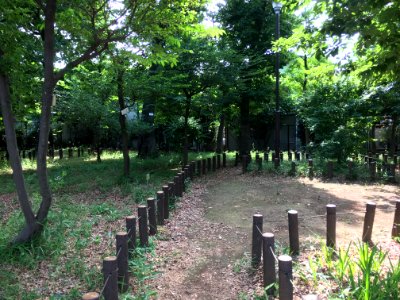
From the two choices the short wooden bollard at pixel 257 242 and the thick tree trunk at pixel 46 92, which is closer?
the short wooden bollard at pixel 257 242

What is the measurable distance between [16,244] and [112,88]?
20.5 ft

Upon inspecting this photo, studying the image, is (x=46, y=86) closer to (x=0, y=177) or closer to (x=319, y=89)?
(x=0, y=177)

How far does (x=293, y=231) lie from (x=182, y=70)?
783cm

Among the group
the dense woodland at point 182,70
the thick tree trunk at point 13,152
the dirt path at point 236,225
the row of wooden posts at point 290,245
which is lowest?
Answer: the dirt path at point 236,225

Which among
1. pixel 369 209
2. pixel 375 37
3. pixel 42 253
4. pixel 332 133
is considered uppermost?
pixel 375 37

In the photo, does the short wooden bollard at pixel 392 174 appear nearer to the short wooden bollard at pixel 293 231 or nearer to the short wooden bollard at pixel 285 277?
the short wooden bollard at pixel 293 231

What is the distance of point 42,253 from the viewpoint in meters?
4.69

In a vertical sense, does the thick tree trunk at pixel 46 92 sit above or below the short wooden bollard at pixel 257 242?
above

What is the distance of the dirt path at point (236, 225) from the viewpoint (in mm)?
3951

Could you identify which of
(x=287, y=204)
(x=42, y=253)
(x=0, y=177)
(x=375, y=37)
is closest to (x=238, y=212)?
(x=287, y=204)

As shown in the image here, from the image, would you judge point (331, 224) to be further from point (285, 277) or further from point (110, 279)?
point (110, 279)

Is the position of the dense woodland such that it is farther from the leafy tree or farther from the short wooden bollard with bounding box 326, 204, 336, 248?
the short wooden bollard with bounding box 326, 204, 336, 248

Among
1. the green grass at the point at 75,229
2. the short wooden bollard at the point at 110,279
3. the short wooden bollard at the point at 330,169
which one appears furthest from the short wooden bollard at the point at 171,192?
the short wooden bollard at the point at 330,169

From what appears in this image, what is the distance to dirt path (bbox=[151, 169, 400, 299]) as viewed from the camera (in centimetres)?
395
